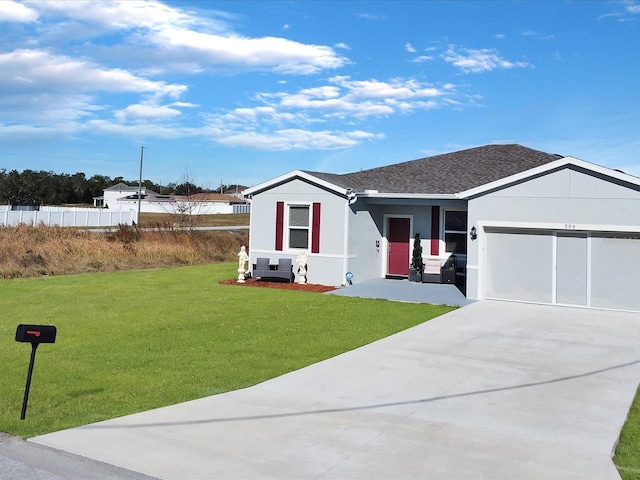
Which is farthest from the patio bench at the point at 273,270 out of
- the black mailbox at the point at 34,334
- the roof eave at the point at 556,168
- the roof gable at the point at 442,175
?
the black mailbox at the point at 34,334

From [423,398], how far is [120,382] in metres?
4.15

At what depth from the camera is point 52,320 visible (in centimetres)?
1317

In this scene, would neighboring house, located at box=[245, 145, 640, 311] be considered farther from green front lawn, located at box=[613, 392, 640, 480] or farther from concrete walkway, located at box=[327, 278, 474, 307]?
green front lawn, located at box=[613, 392, 640, 480]

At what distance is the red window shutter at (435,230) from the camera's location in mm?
20344

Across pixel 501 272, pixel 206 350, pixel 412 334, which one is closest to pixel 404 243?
pixel 501 272

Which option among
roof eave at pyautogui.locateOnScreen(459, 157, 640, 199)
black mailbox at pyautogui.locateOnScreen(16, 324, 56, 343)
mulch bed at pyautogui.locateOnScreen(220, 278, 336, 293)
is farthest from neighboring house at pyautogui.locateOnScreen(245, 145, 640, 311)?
black mailbox at pyautogui.locateOnScreen(16, 324, 56, 343)

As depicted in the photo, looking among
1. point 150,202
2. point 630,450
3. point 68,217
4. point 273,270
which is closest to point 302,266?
point 273,270

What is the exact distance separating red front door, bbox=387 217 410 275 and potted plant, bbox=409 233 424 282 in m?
0.59

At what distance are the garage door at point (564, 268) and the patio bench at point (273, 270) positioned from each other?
6.48 metres

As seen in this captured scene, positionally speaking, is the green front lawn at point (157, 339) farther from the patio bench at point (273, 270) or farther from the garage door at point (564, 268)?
the garage door at point (564, 268)

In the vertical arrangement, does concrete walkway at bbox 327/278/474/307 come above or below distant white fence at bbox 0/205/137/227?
below

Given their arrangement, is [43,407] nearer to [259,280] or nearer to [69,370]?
[69,370]

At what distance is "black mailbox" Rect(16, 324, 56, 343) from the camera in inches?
266

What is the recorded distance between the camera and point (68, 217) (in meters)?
44.4
